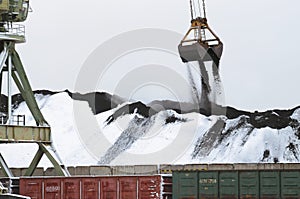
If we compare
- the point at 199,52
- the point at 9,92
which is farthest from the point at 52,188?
the point at 199,52

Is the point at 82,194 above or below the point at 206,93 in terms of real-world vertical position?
below

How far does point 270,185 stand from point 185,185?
12.5 feet

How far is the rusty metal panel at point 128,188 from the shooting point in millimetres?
33812

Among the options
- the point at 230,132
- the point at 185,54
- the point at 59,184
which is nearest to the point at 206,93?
the point at 230,132

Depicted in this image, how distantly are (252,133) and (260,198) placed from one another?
48149 mm

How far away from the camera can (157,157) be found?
254 ft

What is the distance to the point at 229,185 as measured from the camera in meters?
32.0

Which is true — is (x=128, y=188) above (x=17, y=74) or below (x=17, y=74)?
below

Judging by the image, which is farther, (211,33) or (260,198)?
(211,33)

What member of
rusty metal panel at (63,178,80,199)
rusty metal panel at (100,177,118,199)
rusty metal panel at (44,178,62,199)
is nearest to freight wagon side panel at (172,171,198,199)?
rusty metal panel at (100,177,118,199)

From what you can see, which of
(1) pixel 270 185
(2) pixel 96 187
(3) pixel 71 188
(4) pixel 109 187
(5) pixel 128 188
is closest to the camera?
(1) pixel 270 185

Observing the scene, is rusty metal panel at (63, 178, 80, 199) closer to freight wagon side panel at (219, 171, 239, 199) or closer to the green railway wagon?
the green railway wagon

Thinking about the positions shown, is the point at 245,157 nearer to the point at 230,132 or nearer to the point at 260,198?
the point at 230,132

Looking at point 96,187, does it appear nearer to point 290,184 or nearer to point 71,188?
point 71,188
